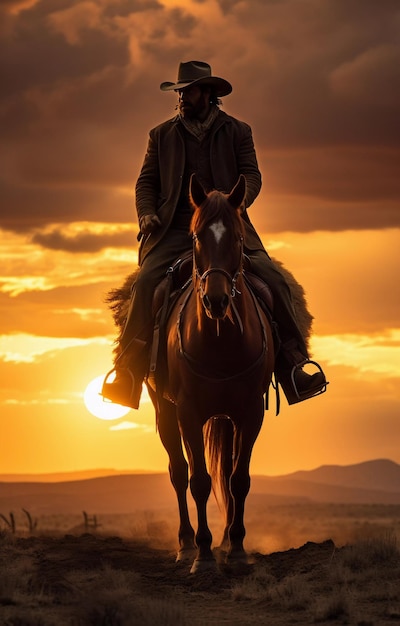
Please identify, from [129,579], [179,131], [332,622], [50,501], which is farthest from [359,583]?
[50,501]

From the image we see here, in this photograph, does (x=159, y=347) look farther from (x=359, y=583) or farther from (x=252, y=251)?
(x=359, y=583)

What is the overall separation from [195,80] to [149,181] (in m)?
1.58

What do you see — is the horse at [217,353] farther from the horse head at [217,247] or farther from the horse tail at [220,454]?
the horse tail at [220,454]

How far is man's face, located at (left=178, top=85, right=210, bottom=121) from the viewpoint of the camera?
1479cm

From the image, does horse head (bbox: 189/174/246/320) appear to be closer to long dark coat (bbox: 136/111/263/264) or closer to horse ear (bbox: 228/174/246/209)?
horse ear (bbox: 228/174/246/209)

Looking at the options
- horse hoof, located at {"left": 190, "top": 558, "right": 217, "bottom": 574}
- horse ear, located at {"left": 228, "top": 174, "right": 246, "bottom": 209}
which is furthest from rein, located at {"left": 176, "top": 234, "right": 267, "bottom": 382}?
horse hoof, located at {"left": 190, "top": 558, "right": 217, "bottom": 574}

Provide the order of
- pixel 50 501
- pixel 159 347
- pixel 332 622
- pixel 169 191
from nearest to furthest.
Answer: pixel 332 622, pixel 159 347, pixel 169 191, pixel 50 501

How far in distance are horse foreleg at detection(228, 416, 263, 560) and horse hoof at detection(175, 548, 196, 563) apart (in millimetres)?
1061

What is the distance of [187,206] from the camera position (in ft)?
50.0

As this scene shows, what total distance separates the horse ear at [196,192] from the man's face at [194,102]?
292 centimetres

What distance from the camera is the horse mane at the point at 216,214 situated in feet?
38.5

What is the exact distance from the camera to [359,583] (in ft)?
39.0

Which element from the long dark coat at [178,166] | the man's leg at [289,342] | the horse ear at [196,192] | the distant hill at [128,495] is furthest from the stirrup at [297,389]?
the distant hill at [128,495]

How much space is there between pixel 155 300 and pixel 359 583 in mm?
4247
